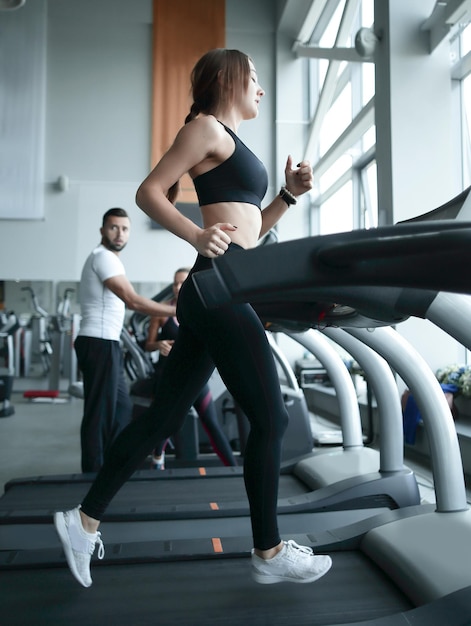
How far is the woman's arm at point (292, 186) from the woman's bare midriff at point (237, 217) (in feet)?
0.78

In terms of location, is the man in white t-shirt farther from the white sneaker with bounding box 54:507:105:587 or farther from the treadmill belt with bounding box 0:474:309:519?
the white sneaker with bounding box 54:507:105:587

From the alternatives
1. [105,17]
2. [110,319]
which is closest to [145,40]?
[105,17]

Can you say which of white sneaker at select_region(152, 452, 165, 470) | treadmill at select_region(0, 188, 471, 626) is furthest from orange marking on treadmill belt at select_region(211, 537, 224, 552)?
white sneaker at select_region(152, 452, 165, 470)

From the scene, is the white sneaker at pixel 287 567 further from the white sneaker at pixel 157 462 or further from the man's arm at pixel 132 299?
the white sneaker at pixel 157 462

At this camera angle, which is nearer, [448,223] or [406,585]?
[448,223]

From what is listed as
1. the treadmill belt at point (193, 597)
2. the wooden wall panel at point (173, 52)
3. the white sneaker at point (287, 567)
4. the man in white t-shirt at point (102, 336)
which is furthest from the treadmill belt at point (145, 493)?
the wooden wall panel at point (173, 52)

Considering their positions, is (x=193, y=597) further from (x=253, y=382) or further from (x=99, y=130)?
(x=99, y=130)

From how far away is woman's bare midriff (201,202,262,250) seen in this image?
59.2 inches

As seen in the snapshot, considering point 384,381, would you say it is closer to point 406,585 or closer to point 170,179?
point 406,585

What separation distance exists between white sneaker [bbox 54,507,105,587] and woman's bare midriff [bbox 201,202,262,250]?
2.71 ft

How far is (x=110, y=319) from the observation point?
109 inches

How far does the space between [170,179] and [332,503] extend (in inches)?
56.6

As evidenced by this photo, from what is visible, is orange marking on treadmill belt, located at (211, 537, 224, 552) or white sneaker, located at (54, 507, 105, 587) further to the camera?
A: orange marking on treadmill belt, located at (211, 537, 224, 552)

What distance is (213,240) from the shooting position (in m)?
1.29
